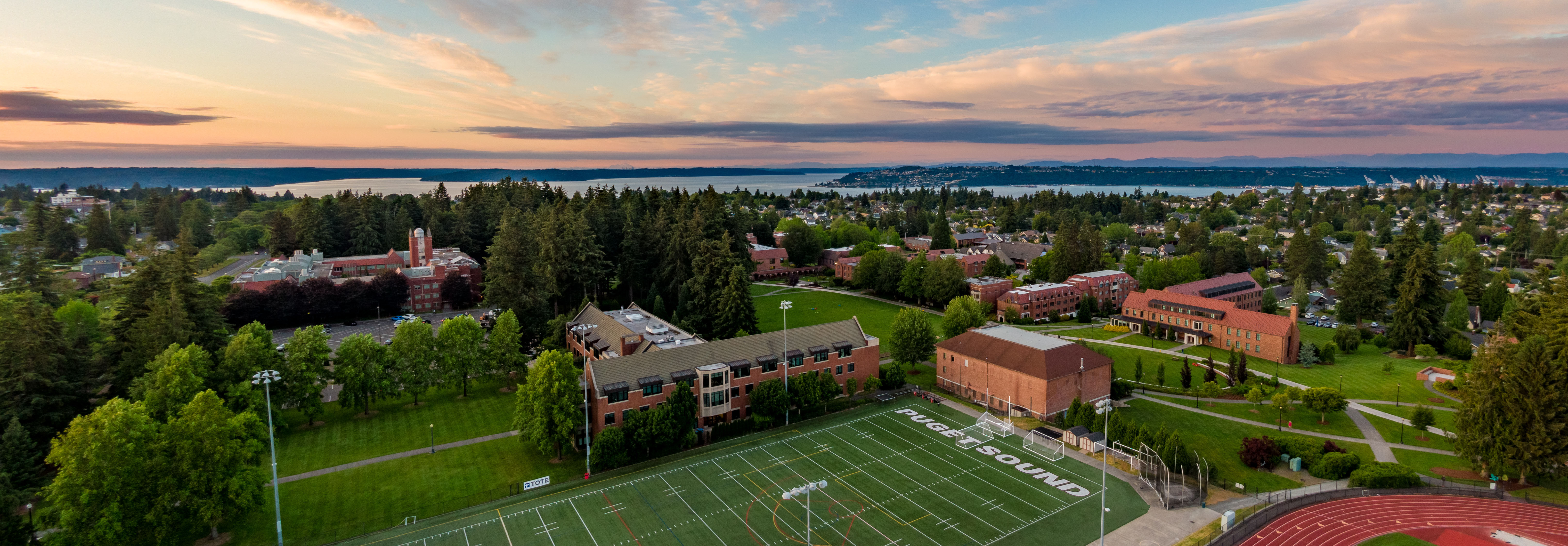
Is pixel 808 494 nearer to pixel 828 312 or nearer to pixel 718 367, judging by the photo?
pixel 718 367

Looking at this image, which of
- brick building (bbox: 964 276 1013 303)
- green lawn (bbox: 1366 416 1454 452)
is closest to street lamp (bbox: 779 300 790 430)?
green lawn (bbox: 1366 416 1454 452)

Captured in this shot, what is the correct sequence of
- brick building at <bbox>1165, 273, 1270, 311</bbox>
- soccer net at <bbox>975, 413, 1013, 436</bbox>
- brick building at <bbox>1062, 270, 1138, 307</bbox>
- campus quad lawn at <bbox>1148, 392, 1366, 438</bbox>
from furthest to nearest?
brick building at <bbox>1062, 270, 1138, 307</bbox>, brick building at <bbox>1165, 273, 1270, 311</bbox>, campus quad lawn at <bbox>1148, 392, 1366, 438</bbox>, soccer net at <bbox>975, 413, 1013, 436</bbox>

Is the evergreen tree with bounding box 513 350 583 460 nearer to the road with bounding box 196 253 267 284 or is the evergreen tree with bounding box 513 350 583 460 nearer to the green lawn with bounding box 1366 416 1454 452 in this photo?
the green lawn with bounding box 1366 416 1454 452

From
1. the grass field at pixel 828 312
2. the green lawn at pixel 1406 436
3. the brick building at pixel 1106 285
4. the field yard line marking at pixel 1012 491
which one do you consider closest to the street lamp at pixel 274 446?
the field yard line marking at pixel 1012 491

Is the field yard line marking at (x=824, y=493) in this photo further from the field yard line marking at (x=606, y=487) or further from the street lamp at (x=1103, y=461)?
the street lamp at (x=1103, y=461)

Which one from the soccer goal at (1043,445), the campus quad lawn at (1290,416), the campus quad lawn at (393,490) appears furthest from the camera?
the campus quad lawn at (1290,416)

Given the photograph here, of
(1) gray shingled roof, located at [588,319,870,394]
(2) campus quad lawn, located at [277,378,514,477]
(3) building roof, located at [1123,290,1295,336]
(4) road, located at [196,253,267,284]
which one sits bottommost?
(2) campus quad lawn, located at [277,378,514,477]

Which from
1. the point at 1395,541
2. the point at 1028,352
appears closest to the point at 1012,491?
the point at 1028,352
